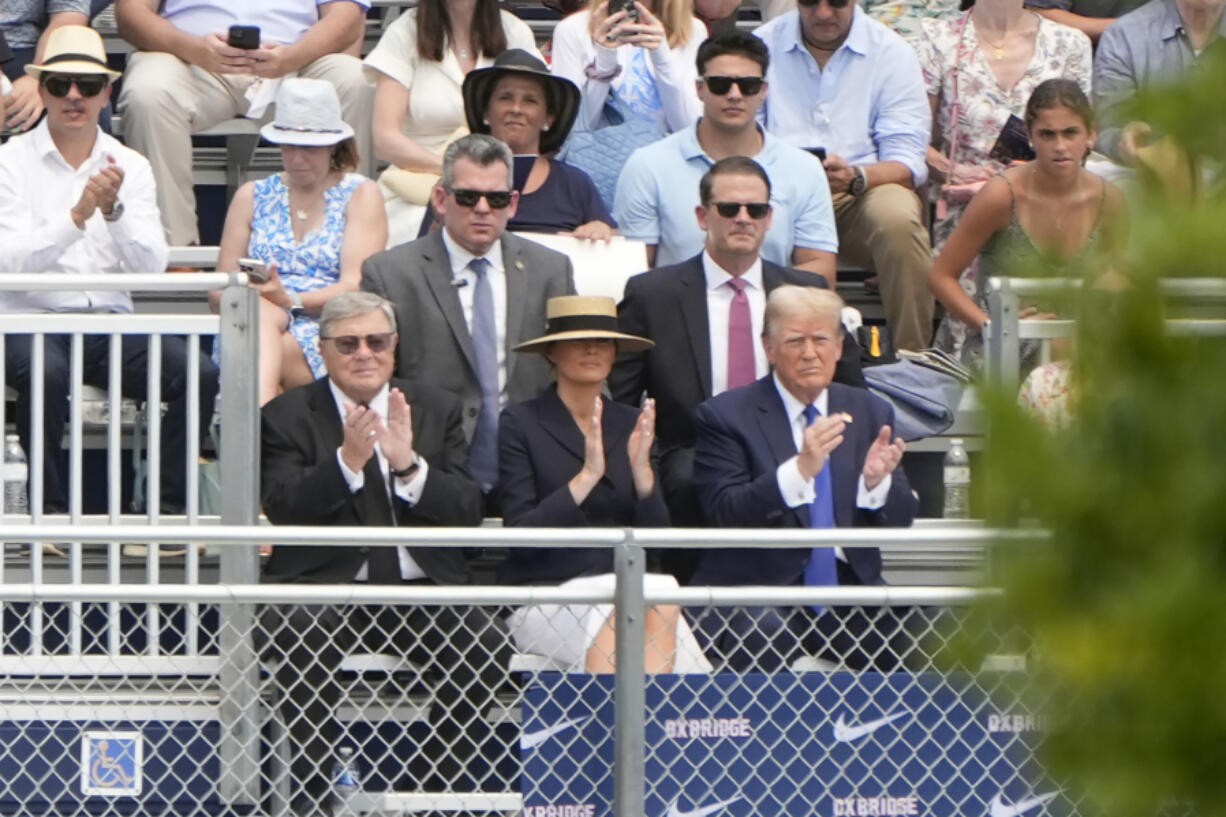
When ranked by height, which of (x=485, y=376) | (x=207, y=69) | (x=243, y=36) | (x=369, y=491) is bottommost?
(x=369, y=491)

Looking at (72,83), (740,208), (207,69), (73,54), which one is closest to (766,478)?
(740,208)

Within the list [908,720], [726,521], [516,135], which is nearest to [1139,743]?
[908,720]

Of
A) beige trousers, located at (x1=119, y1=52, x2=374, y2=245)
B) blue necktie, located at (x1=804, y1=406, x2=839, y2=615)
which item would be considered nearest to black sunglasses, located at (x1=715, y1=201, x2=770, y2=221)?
blue necktie, located at (x1=804, y1=406, x2=839, y2=615)

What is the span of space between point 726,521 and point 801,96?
2970mm

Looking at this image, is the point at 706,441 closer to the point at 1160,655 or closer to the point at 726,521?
the point at 726,521

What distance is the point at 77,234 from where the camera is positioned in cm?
694

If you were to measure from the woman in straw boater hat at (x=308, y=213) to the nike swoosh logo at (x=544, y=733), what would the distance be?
2.95 m

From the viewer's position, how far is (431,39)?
8328 millimetres

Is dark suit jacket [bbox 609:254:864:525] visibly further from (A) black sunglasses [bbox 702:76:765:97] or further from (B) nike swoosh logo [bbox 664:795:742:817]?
(B) nike swoosh logo [bbox 664:795:742:817]

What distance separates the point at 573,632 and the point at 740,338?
5.57 ft

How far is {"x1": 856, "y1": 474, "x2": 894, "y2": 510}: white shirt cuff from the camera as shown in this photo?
6.01 m

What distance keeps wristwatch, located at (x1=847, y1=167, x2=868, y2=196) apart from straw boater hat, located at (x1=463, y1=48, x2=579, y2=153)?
3.89 ft

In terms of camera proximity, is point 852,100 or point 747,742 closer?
point 747,742

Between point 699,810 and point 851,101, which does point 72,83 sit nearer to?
point 851,101
